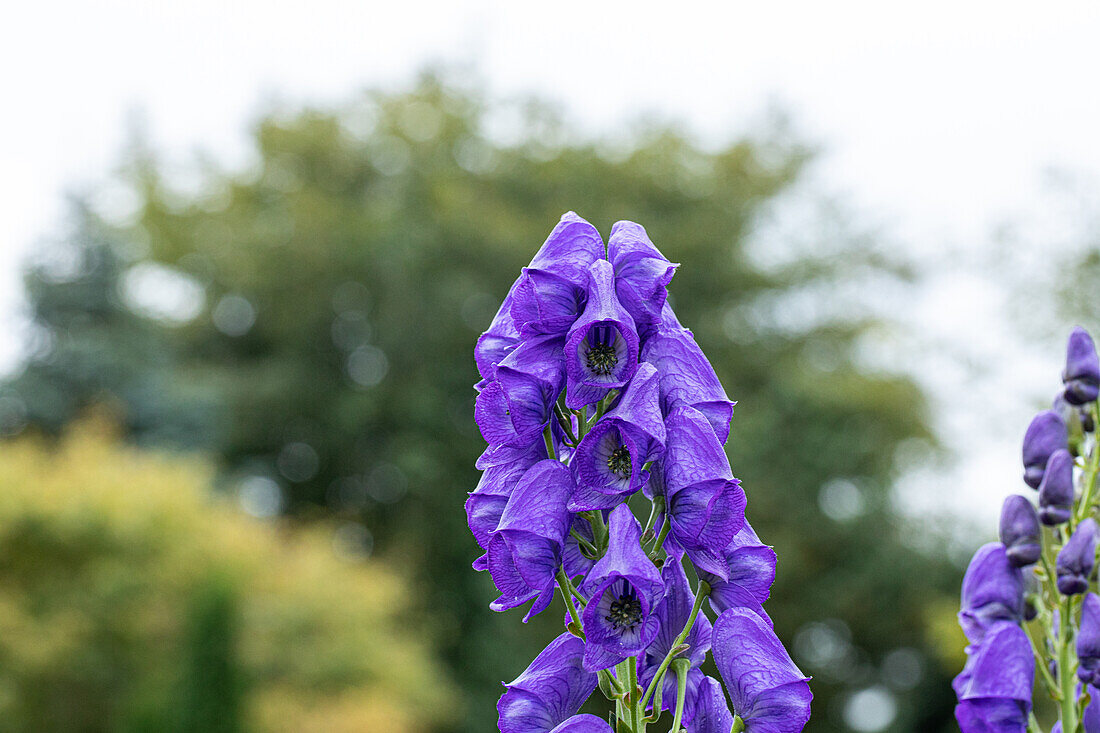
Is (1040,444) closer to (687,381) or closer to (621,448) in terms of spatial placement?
(687,381)

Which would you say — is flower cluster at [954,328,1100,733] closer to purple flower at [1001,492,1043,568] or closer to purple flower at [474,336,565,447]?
purple flower at [1001,492,1043,568]

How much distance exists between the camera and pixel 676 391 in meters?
1.40

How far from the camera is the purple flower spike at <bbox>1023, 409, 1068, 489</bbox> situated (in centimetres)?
226

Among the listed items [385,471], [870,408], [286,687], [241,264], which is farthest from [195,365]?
[870,408]

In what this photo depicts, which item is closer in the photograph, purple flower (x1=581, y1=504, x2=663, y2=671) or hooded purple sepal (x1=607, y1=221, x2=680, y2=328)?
purple flower (x1=581, y1=504, x2=663, y2=671)

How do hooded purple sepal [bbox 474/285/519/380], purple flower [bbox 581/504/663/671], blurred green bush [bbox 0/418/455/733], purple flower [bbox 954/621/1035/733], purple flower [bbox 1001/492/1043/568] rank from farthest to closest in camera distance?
blurred green bush [bbox 0/418/455/733], purple flower [bbox 1001/492/1043/568], purple flower [bbox 954/621/1035/733], hooded purple sepal [bbox 474/285/519/380], purple flower [bbox 581/504/663/671]

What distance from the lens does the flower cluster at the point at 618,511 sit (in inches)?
51.6

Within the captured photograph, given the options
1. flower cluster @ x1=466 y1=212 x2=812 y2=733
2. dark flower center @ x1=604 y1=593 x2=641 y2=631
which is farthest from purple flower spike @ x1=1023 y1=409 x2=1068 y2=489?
dark flower center @ x1=604 y1=593 x2=641 y2=631

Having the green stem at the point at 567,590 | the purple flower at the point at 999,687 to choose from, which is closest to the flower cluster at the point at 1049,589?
the purple flower at the point at 999,687

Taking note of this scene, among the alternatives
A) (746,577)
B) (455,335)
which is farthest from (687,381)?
(455,335)

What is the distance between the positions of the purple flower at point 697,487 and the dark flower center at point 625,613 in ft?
0.34

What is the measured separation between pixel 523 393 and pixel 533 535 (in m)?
0.18

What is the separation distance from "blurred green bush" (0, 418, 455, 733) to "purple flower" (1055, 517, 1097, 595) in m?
11.0

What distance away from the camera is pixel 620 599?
132cm
